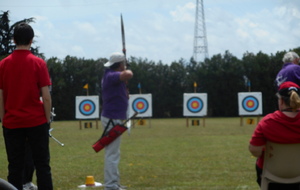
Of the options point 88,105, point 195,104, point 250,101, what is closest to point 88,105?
point 88,105

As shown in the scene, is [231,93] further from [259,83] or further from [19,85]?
[19,85]

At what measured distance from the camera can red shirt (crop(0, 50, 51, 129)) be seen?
4984 millimetres

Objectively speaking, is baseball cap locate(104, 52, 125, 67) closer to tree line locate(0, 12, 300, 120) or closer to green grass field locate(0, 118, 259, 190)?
green grass field locate(0, 118, 259, 190)

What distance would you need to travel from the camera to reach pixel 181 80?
4947cm

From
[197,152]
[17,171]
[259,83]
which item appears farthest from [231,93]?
[17,171]

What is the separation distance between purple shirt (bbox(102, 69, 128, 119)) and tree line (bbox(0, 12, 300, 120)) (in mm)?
37308

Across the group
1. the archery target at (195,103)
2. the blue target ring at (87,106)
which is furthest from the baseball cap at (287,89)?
the archery target at (195,103)

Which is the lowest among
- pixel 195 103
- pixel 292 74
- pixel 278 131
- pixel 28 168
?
pixel 28 168

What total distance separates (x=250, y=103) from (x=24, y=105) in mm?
26407

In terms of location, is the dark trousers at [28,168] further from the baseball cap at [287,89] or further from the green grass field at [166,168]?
the baseball cap at [287,89]

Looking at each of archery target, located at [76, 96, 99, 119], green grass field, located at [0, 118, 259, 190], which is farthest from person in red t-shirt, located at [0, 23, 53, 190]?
archery target, located at [76, 96, 99, 119]

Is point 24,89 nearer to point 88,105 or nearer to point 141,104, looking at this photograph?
point 88,105

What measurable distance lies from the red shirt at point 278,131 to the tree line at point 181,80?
4003cm

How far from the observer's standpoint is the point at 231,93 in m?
46.3
